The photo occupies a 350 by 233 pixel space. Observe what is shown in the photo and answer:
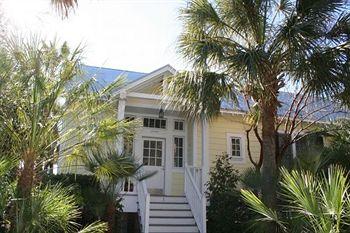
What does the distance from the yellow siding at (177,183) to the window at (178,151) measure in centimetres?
40

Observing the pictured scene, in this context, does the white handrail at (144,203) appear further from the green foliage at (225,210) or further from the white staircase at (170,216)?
the green foliage at (225,210)

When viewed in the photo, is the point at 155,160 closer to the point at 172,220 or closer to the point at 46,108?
the point at 172,220

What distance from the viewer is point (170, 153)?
47.5 feet

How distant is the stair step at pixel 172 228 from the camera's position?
36.5 feet

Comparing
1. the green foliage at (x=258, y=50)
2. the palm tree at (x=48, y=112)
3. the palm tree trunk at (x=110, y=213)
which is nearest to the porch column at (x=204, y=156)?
the green foliage at (x=258, y=50)

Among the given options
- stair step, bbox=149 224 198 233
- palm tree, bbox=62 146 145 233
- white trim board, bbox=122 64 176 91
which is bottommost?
stair step, bbox=149 224 198 233

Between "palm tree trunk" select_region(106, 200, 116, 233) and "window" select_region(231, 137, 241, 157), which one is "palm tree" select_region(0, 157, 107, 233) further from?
"window" select_region(231, 137, 241, 157)

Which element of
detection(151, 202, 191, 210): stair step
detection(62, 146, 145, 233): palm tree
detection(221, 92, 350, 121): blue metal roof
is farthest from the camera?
detection(151, 202, 191, 210): stair step

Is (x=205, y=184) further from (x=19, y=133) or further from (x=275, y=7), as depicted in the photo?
(x=19, y=133)

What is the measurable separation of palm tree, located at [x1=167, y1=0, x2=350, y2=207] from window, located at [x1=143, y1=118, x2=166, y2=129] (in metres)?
4.25

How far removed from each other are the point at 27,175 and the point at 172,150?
26.9 feet

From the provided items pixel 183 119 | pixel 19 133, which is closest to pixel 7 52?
pixel 19 133

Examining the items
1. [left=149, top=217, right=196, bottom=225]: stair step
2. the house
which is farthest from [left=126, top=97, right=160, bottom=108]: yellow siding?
[left=149, top=217, right=196, bottom=225]: stair step

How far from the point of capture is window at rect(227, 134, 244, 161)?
15422 millimetres
